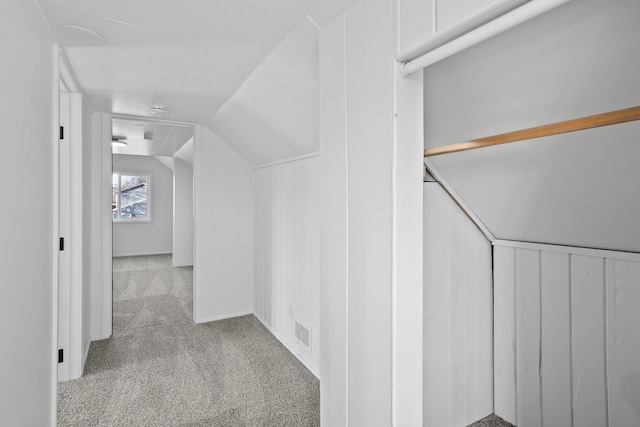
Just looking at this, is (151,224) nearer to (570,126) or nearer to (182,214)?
(182,214)

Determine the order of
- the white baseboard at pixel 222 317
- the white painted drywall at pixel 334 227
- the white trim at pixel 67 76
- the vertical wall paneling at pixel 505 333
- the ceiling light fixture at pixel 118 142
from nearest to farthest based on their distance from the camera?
the white painted drywall at pixel 334 227 < the vertical wall paneling at pixel 505 333 < the white trim at pixel 67 76 < the white baseboard at pixel 222 317 < the ceiling light fixture at pixel 118 142

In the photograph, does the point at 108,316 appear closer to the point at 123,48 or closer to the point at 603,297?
the point at 123,48

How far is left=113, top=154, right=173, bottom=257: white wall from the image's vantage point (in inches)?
295

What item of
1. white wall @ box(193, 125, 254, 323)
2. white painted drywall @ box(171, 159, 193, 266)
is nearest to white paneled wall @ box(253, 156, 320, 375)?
white wall @ box(193, 125, 254, 323)

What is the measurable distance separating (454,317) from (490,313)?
12.4 inches

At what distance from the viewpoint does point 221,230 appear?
3713 mm

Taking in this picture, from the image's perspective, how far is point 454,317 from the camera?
1.81 metres

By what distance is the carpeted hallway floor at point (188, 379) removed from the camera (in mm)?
2027

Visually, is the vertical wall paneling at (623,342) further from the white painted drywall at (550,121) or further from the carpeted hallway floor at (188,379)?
the carpeted hallway floor at (188,379)

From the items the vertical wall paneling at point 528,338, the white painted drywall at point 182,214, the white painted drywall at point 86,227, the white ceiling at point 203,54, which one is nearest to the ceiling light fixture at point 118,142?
the white painted drywall at point 182,214

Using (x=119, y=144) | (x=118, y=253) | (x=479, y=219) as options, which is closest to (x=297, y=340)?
(x=479, y=219)

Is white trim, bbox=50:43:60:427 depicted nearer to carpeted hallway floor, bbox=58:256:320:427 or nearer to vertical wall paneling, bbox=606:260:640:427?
carpeted hallway floor, bbox=58:256:320:427

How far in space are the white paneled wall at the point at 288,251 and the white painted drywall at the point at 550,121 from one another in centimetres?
123

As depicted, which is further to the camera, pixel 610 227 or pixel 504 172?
pixel 504 172
